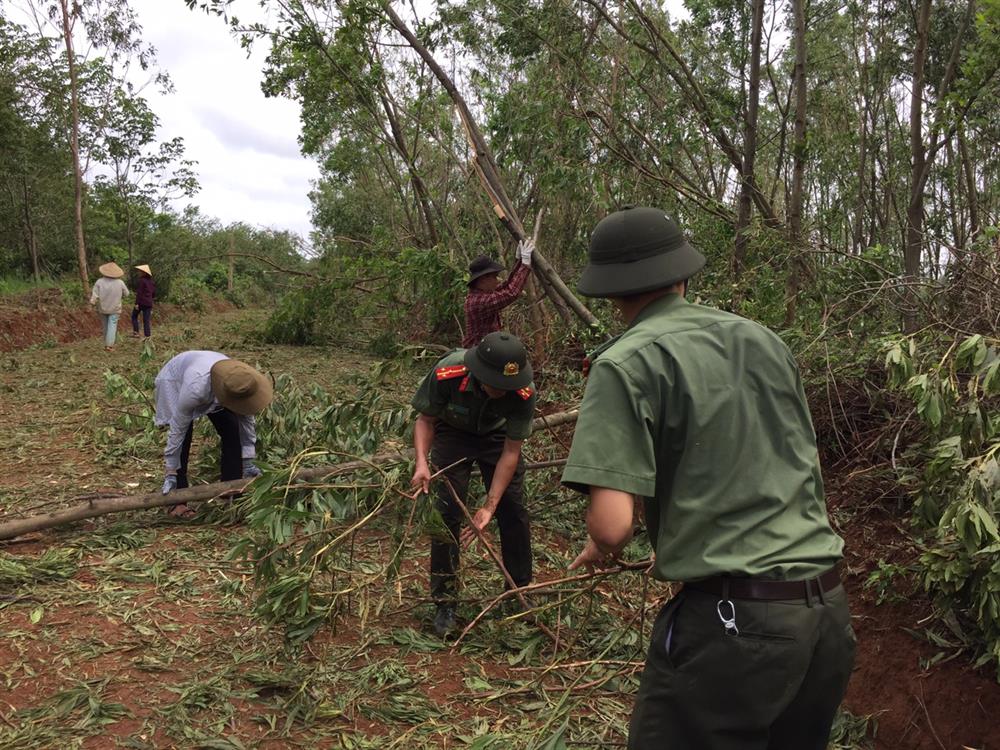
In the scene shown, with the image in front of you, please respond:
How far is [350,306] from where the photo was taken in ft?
41.4

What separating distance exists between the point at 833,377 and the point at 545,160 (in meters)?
4.15

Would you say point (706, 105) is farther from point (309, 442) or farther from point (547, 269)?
point (309, 442)

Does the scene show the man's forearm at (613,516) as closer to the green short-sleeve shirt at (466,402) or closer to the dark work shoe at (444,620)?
the green short-sleeve shirt at (466,402)

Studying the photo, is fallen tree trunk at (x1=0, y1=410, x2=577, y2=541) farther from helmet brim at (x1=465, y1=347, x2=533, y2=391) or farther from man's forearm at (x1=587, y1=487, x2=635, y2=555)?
man's forearm at (x1=587, y1=487, x2=635, y2=555)

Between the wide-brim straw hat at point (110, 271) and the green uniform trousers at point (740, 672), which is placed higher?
the wide-brim straw hat at point (110, 271)

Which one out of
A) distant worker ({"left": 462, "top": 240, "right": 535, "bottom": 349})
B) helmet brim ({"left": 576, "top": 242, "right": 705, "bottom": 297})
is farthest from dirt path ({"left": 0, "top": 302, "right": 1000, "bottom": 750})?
distant worker ({"left": 462, "top": 240, "right": 535, "bottom": 349})

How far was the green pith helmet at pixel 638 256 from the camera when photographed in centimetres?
181

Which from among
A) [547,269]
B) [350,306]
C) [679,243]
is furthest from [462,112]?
[350,306]

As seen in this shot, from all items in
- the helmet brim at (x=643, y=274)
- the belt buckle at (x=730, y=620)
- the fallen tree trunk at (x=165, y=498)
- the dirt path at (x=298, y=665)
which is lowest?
the dirt path at (x=298, y=665)

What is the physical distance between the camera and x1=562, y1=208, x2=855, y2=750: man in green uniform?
5.41ft

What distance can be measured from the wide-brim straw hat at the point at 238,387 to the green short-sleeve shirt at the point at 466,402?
5.08 ft

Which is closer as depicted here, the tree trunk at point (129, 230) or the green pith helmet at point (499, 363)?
the green pith helmet at point (499, 363)

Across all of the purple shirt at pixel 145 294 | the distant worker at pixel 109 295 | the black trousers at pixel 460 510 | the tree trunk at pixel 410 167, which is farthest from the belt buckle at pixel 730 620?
the purple shirt at pixel 145 294

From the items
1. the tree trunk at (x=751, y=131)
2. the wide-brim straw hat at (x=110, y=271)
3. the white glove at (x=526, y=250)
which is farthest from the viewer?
the wide-brim straw hat at (x=110, y=271)
